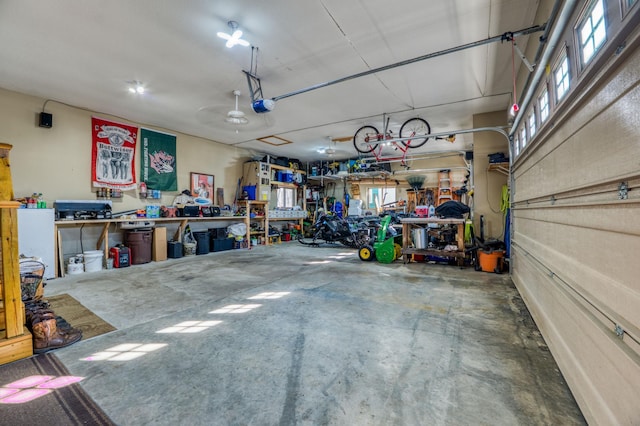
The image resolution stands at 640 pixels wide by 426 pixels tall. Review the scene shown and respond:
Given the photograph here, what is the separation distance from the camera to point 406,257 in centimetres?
553

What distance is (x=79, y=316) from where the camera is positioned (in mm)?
2828

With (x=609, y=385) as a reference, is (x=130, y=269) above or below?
below

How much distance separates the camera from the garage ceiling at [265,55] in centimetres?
279

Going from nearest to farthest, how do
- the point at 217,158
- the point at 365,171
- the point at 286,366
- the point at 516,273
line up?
the point at 286,366 → the point at 516,273 → the point at 217,158 → the point at 365,171

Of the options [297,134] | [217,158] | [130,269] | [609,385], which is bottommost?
[130,269]

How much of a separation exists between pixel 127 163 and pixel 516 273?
7.74 m

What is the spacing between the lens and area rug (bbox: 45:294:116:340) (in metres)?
2.49

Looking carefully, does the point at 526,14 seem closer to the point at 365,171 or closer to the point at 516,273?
the point at 516,273

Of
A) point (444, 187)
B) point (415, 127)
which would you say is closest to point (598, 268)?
point (415, 127)

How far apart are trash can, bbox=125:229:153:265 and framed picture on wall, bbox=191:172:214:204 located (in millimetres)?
1863

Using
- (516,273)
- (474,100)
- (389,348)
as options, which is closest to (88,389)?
(389,348)

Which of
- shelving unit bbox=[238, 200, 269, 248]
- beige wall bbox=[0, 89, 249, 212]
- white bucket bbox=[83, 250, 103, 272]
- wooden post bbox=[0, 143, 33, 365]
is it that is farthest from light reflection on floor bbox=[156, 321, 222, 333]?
shelving unit bbox=[238, 200, 269, 248]

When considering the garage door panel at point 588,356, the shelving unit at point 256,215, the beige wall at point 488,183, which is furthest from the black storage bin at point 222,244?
the garage door panel at point 588,356

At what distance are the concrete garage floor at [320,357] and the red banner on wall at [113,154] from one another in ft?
9.09
